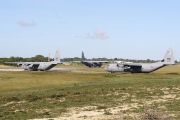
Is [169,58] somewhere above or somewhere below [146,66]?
above

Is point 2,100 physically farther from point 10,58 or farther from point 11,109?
point 10,58

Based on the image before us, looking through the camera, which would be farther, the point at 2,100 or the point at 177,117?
the point at 2,100

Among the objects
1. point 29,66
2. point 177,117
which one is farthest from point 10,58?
point 177,117

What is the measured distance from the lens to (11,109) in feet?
67.7

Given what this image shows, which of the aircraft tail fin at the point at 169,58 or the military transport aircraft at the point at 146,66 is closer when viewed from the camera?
the military transport aircraft at the point at 146,66

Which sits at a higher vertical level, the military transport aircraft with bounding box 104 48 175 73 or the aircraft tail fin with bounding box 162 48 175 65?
the aircraft tail fin with bounding box 162 48 175 65

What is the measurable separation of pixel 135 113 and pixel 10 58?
5930 inches

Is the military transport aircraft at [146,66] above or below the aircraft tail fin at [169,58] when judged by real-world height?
below

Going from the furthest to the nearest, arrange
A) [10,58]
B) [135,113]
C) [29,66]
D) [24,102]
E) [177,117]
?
[10,58] → [29,66] → [24,102] → [135,113] → [177,117]

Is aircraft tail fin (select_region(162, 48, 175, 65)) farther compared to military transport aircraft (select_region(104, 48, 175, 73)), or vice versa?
aircraft tail fin (select_region(162, 48, 175, 65))

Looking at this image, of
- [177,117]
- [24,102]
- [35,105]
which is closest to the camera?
[177,117]

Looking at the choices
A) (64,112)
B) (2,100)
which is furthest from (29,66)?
(64,112)

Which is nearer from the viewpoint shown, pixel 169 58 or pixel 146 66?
pixel 146 66

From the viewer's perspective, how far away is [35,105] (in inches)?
877
